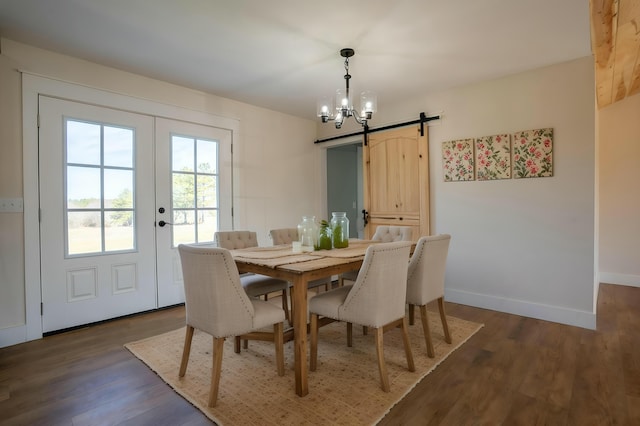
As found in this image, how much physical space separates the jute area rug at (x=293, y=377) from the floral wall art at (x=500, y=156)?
1647 mm

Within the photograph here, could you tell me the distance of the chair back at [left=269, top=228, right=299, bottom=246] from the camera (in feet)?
10.8

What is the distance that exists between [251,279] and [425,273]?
1436 millimetres

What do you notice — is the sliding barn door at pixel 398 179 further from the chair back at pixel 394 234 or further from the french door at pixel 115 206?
the french door at pixel 115 206

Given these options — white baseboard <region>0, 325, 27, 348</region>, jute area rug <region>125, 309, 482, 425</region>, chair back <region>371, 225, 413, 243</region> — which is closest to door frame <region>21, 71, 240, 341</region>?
white baseboard <region>0, 325, 27, 348</region>

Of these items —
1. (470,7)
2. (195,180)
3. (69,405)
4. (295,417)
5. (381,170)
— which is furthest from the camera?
(381,170)

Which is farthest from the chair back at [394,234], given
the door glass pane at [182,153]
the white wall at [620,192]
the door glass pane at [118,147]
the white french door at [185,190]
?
the white wall at [620,192]

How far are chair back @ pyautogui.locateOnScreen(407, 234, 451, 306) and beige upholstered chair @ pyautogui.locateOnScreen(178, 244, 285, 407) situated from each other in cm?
108

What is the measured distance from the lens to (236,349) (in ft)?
8.17

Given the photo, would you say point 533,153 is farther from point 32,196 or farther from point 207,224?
point 32,196

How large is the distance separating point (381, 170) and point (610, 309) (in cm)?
292

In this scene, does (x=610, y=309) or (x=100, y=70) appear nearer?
(x=100, y=70)

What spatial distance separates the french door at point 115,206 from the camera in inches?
113

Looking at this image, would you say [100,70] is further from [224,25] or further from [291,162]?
[291,162]

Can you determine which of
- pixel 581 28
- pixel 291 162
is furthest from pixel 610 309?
pixel 291 162
